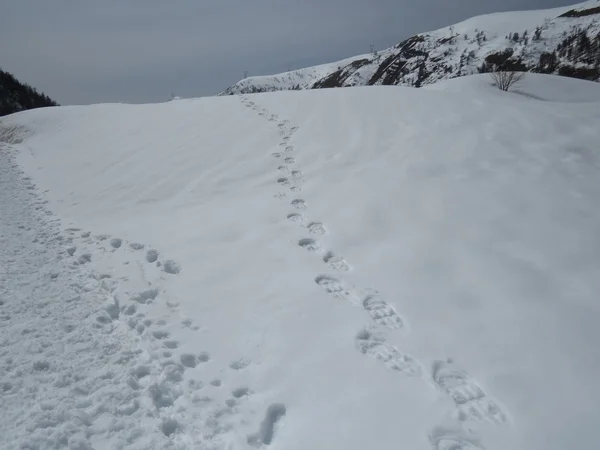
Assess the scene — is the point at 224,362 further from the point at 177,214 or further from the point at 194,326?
the point at 177,214

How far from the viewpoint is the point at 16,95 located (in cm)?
7331

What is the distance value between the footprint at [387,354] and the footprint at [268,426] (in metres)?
1.05

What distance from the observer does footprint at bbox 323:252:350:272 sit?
482 centimetres

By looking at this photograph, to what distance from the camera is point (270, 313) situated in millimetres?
4105

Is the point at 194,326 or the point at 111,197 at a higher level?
the point at 111,197

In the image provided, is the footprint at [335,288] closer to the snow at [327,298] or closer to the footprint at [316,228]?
the snow at [327,298]

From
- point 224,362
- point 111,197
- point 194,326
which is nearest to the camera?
point 224,362

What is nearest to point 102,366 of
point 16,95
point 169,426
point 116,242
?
point 169,426

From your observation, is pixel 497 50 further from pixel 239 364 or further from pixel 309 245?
pixel 239 364

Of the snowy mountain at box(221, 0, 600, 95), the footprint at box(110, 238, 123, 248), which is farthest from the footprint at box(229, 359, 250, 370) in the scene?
the snowy mountain at box(221, 0, 600, 95)

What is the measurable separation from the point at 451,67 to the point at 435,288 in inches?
4739

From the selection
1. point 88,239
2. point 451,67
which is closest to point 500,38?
point 451,67

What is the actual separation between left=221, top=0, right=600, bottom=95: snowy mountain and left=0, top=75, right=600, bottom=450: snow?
2025 inches

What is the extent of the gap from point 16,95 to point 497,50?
421 feet
